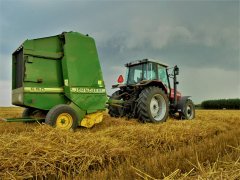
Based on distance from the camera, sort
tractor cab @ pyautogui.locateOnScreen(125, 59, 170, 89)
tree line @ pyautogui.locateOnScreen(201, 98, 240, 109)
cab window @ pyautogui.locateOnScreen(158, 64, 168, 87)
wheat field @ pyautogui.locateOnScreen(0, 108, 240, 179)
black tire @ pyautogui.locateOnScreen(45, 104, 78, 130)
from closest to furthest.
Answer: wheat field @ pyautogui.locateOnScreen(0, 108, 240, 179)
black tire @ pyautogui.locateOnScreen(45, 104, 78, 130)
tractor cab @ pyautogui.locateOnScreen(125, 59, 170, 89)
cab window @ pyautogui.locateOnScreen(158, 64, 168, 87)
tree line @ pyautogui.locateOnScreen(201, 98, 240, 109)

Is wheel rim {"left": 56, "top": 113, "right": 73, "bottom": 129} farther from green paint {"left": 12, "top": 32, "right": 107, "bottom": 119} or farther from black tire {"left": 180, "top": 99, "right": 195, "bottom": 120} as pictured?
black tire {"left": 180, "top": 99, "right": 195, "bottom": 120}

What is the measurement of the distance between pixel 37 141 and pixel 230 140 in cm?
351

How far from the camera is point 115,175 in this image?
132 inches

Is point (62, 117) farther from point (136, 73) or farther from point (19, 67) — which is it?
point (136, 73)

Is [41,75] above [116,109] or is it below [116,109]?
above

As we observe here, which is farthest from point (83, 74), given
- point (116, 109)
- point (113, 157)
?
point (113, 157)

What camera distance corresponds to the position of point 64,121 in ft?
21.3

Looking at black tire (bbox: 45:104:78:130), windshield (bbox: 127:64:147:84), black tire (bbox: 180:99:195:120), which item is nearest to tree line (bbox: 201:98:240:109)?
black tire (bbox: 180:99:195:120)

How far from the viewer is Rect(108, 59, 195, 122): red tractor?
8016mm

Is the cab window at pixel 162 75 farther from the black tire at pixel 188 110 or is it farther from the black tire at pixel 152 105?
the black tire at pixel 188 110

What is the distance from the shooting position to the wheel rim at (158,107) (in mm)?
8414

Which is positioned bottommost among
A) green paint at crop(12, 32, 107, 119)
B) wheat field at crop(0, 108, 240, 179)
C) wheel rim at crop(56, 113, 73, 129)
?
wheat field at crop(0, 108, 240, 179)

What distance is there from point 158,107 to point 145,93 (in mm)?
834

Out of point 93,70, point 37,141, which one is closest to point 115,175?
point 37,141
